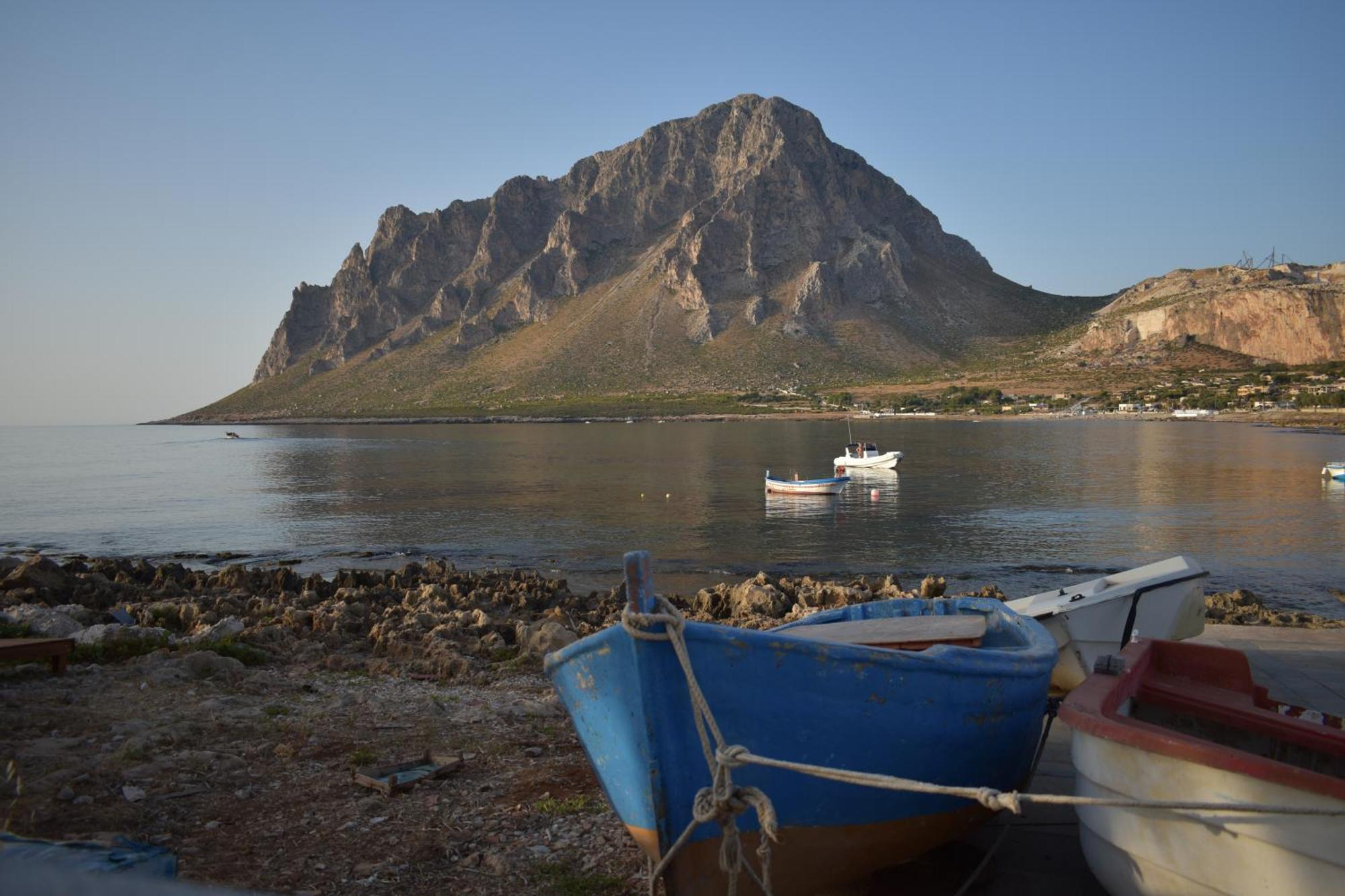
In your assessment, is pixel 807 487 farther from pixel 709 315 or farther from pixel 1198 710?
pixel 709 315

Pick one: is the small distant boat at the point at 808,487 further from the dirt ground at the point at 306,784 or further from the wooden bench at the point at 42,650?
the wooden bench at the point at 42,650

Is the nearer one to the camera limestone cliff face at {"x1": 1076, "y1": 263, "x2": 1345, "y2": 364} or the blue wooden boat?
A: the blue wooden boat

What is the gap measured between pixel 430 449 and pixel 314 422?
9648cm

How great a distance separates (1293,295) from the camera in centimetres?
13812

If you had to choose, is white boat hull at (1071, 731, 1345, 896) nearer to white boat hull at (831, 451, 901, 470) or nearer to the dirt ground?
the dirt ground

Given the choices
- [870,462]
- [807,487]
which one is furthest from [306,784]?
[870,462]

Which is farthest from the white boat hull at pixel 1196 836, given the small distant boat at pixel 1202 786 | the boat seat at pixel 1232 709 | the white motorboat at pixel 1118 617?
the white motorboat at pixel 1118 617

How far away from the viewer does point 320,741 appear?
798 centimetres

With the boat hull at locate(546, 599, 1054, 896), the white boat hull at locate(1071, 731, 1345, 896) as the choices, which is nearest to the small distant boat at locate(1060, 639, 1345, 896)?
the white boat hull at locate(1071, 731, 1345, 896)

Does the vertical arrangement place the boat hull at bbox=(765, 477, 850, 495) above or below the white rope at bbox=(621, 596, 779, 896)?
below

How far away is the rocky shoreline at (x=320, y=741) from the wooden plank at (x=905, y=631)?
7.41 feet

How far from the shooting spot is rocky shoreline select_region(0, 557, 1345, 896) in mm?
5746

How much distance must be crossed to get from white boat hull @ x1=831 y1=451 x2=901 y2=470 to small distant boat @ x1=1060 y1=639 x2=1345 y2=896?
4343 centimetres

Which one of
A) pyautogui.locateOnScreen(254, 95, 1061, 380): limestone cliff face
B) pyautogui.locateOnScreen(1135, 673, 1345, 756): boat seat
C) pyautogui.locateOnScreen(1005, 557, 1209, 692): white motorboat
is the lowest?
pyautogui.locateOnScreen(1005, 557, 1209, 692): white motorboat
